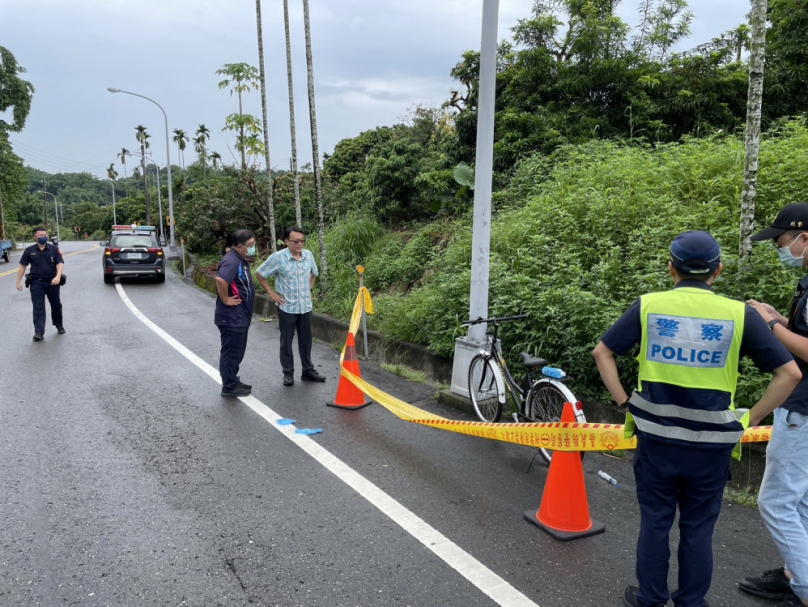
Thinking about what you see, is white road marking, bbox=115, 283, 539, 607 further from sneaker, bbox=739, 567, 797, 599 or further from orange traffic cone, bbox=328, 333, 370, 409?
sneaker, bbox=739, 567, 797, 599

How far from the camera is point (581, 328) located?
5652 mm

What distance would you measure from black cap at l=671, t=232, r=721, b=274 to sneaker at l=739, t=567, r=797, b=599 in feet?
5.58

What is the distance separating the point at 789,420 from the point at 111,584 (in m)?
3.49

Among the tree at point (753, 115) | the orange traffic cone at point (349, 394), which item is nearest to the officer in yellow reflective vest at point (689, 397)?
the tree at point (753, 115)

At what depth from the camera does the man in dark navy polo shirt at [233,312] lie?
21.1ft

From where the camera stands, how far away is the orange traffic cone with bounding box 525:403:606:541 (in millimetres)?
3553

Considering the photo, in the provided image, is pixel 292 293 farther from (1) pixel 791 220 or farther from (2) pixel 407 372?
(1) pixel 791 220

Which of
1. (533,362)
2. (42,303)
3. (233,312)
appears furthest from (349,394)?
(42,303)

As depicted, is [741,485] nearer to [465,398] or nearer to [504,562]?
[504,562]

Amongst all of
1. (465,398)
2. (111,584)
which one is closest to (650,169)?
(465,398)

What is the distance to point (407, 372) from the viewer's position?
7.45 m

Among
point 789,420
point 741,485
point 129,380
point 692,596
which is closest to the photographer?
point 692,596

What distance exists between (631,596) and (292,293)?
16.4ft

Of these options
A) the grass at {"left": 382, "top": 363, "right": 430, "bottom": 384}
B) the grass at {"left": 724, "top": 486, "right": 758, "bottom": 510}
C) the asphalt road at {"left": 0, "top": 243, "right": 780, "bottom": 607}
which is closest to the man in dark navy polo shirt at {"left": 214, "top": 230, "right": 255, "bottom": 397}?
the asphalt road at {"left": 0, "top": 243, "right": 780, "bottom": 607}
